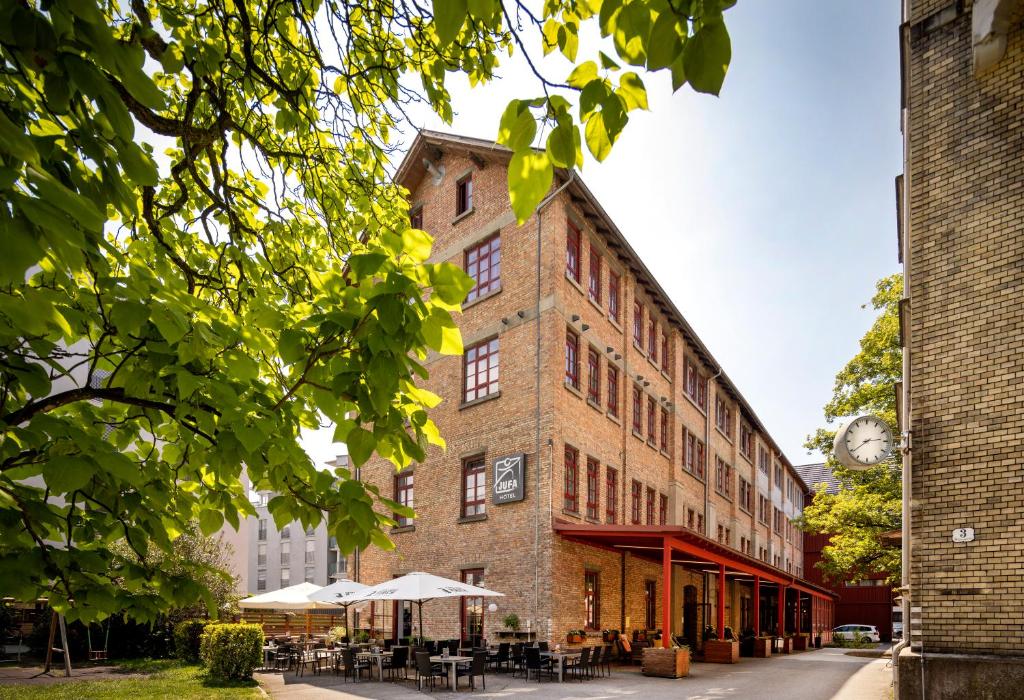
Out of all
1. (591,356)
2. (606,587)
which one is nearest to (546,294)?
(591,356)

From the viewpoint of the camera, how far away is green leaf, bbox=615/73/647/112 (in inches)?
76.7

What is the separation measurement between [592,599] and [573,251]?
32.7 ft

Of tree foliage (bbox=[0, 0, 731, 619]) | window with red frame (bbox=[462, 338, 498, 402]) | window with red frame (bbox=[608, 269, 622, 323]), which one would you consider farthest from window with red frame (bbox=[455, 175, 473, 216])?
tree foliage (bbox=[0, 0, 731, 619])

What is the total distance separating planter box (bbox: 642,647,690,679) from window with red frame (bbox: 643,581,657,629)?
6.34 metres

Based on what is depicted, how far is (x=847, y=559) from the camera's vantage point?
25375 mm

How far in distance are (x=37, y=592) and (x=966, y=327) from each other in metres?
10.4

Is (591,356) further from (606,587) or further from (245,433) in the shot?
(245,433)

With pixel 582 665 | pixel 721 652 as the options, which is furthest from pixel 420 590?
pixel 721 652

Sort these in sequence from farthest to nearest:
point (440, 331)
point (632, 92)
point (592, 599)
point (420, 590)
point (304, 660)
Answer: point (592, 599) < point (304, 660) < point (420, 590) < point (440, 331) < point (632, 92)

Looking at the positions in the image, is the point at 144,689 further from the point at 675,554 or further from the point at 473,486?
the point at 675,554

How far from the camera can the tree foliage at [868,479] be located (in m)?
25.1

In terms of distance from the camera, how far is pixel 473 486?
71.6 feet

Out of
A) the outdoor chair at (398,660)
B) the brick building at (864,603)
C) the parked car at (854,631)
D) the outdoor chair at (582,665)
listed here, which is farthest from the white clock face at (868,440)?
the brick building at (864,603)

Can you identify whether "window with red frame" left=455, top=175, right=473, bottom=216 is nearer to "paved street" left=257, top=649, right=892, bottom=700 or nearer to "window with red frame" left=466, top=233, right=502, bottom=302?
"window with red frame" left=466, top=233, right=502, bottom=302
